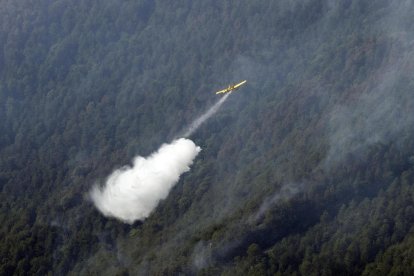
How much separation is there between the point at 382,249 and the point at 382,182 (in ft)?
46.3

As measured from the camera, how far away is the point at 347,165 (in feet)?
628

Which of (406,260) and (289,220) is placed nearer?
(406,260)

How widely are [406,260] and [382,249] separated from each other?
625 centimetres

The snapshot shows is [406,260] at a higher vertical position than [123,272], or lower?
lower

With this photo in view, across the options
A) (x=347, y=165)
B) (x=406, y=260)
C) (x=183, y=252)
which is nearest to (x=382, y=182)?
(x=347, y=165)

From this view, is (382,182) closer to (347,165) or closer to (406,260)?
(347,165)

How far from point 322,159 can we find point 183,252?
2652 centimetres

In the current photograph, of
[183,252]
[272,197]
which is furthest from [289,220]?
[183,252]

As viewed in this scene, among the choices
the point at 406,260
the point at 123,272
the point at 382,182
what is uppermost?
the point at 123,272

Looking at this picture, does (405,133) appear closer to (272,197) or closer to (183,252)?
(272,197)

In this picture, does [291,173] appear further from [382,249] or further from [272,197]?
[382,249]

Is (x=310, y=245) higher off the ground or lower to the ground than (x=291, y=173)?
lower

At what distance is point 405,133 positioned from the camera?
193875 millimetres

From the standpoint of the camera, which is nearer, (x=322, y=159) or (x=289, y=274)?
(x=289, y=274)
